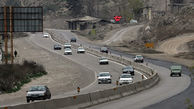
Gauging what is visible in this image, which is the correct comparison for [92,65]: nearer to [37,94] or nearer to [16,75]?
[16,75]

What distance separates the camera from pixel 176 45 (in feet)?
408

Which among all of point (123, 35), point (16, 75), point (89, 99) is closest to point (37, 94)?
point (89, 99)

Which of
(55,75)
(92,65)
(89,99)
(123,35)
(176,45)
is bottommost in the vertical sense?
(92,65)

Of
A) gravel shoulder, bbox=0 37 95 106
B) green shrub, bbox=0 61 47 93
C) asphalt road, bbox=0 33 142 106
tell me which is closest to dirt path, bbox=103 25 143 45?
asphalt road, bbox=0 33 142 106

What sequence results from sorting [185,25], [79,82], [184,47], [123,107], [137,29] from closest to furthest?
[123,107] → [79,82] → [184,47] → [185,25] → [137,29]

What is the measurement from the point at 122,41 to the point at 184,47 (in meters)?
32.5

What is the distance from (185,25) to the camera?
139625 mm

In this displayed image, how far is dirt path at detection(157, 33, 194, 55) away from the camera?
120125 mm

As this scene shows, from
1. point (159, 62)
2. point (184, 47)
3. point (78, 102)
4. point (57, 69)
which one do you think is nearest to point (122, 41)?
point (184, 47)

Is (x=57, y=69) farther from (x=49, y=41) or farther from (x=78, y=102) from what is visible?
(x=49, y=41)

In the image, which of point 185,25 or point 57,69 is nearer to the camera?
point 57,69

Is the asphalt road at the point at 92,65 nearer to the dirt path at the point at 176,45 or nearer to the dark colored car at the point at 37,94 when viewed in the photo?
the dark colored car at the point at 37,94

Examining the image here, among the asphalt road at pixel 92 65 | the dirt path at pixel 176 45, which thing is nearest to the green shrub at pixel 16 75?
the asphalt road at pixel 92 65

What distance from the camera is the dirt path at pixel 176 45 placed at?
4729 inches
